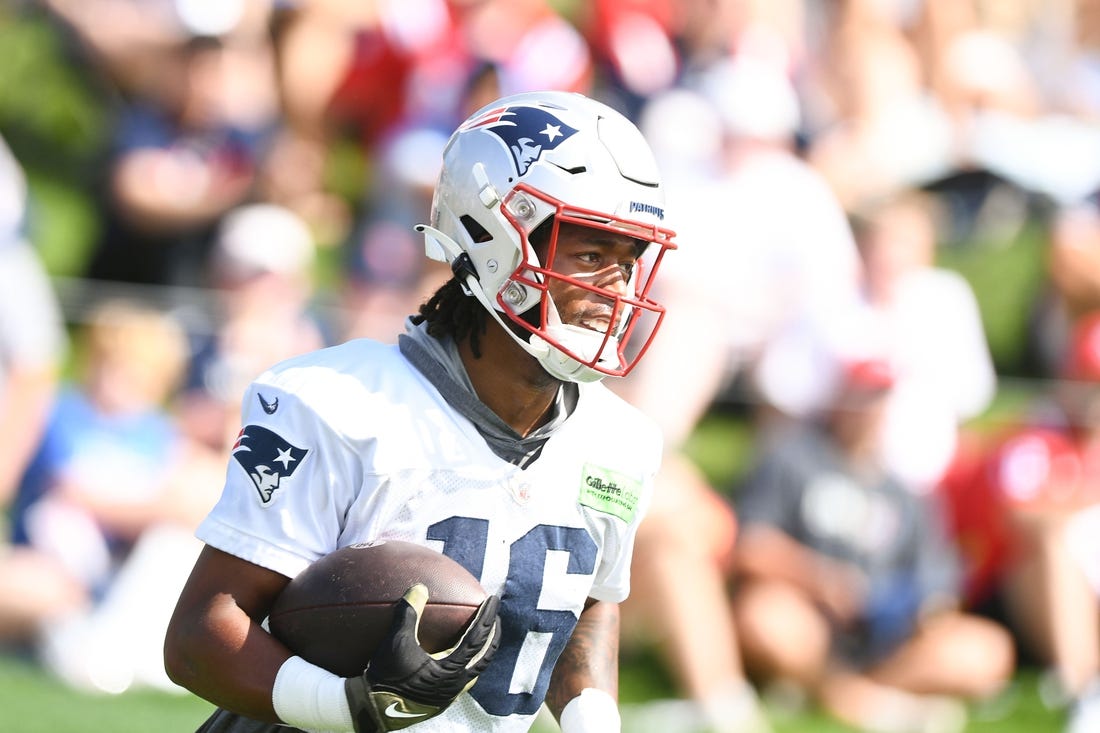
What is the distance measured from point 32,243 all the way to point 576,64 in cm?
267

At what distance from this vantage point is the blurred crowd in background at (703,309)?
213 inches

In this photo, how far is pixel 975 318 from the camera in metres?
6.91

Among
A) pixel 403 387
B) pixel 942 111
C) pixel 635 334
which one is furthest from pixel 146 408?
pixel 942 111

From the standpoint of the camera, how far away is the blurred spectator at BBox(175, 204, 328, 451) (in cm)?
573

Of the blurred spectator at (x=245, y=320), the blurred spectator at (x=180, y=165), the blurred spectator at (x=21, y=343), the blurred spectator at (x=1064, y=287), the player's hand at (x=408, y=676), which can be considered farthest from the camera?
the blurred spectator at (x=1064, y=287)

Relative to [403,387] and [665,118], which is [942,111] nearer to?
[665,118]

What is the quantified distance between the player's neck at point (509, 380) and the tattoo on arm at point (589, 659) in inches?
17.4

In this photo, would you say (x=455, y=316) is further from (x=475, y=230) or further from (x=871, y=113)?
(x=871, y=113)

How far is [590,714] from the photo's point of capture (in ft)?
8.86

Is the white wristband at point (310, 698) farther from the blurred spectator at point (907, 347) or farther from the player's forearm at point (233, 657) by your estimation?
the blurred spectator at point (907, 347)

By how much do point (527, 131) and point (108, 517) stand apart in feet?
10.7

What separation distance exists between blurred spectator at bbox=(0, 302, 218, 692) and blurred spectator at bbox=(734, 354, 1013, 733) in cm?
213

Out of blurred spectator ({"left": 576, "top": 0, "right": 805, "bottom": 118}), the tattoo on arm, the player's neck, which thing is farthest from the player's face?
blurred spectator ({"left": 576, "top": 0, "right": 805, "bottom": 118})

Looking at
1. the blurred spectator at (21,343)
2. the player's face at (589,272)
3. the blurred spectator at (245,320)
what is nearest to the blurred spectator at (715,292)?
the blurred spectator at (245,320)
